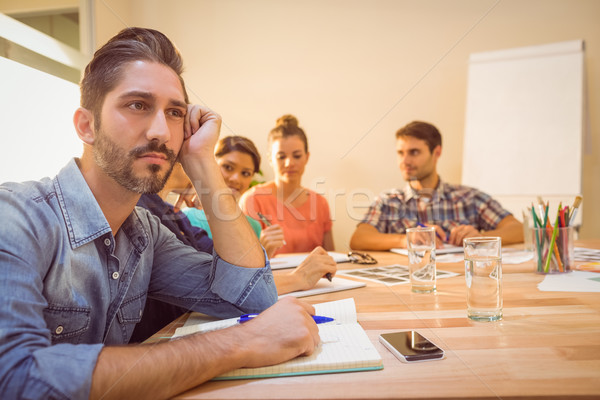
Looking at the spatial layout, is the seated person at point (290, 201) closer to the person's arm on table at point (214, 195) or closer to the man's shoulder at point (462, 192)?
the man's shoulder at point (462, 192)

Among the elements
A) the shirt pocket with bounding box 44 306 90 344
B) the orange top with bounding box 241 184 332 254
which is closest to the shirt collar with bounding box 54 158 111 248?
the shirt pocket with bounding box 44 306 90 344

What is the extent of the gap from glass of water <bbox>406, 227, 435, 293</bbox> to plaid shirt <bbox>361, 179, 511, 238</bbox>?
4.53ft

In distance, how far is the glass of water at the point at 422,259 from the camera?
1.06 meters

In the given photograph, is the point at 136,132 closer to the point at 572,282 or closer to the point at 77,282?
the point at 77,282

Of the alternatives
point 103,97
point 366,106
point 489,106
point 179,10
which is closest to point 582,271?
point 103,97

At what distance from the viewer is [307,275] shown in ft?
3.76

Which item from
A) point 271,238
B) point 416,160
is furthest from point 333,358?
point 416,160

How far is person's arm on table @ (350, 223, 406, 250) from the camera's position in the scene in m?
1.98

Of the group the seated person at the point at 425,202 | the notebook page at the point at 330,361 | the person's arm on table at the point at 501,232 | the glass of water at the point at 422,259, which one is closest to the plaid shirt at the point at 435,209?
the seated person at the point at 425,202

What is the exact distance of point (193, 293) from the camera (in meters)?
0.95

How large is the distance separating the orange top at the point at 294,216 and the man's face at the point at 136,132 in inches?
66.0

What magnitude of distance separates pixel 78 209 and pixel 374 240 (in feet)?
5.05

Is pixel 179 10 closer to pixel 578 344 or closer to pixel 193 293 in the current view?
pixel 193 293

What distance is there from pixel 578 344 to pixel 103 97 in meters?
0.94
